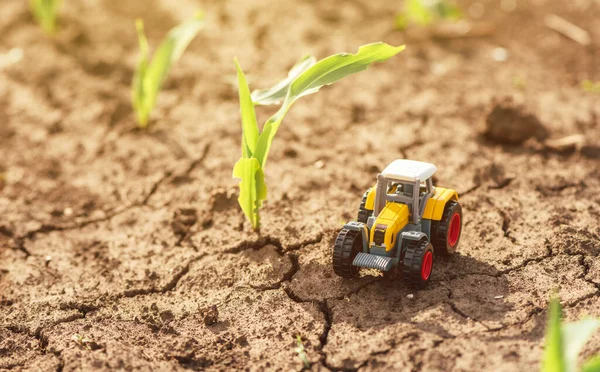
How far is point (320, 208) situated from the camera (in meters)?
3.50

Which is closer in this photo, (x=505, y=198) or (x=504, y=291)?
(x=504, y=291)

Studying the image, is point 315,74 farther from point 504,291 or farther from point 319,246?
point 504,291

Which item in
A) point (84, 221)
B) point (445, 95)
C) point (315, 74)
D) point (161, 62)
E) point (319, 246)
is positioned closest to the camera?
point (315, 74)

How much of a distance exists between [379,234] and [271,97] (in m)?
0.84

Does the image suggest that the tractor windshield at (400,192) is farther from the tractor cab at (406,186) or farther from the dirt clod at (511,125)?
the dirt clod at (511,125)

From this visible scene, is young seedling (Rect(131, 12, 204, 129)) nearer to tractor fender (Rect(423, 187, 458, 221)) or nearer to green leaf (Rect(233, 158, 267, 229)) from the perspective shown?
green leaf (Rect(233, 158, 267, 229))

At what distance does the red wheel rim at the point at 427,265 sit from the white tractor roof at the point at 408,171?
309 mm

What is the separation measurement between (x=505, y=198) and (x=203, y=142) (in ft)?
5.90

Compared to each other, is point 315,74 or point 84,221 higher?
point 315,74

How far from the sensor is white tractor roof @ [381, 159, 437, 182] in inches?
109

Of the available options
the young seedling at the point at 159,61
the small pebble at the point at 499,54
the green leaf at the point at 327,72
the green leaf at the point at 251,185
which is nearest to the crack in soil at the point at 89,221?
the young seedling at the point at 159,61

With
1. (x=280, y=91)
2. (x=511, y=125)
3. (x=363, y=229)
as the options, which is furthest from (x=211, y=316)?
(x=511, y=125)

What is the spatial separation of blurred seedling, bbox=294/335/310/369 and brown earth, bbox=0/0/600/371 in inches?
0.7

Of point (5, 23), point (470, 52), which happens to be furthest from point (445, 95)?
point (5, 23)
